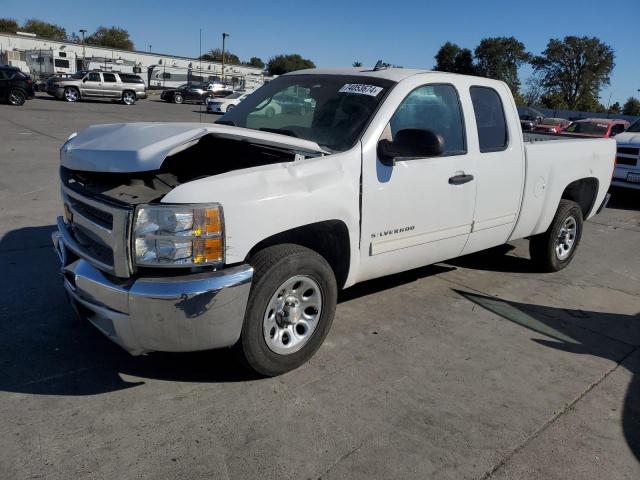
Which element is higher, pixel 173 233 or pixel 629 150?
pixel 629 150

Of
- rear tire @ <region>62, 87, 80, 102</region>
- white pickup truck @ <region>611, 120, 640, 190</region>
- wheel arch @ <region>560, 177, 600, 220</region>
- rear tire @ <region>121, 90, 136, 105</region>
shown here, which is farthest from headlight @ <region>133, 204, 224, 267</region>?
rear tire @ <region>121, 90, 136, 105</region>

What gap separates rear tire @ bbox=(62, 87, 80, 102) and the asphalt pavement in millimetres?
30457

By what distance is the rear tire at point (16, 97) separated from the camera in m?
24.8

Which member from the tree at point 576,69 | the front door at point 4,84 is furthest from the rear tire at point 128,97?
the tree at point 576,69

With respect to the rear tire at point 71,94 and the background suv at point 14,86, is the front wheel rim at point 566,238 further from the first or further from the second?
the rear tire at point 71,94

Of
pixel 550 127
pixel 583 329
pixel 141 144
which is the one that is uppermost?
pixel 550 127

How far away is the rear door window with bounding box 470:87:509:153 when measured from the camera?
14.9ft

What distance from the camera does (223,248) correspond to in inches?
114

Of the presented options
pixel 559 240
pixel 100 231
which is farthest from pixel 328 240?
pixel 559 240

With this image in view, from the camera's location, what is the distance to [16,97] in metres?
24.9

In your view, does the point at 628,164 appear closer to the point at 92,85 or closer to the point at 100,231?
the point at 100,231

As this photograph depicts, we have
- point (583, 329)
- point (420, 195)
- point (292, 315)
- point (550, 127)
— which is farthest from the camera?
point (550, 127)

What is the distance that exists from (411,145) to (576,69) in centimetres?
7933

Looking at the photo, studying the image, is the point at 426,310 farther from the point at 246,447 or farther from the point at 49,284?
the point at 49,284
